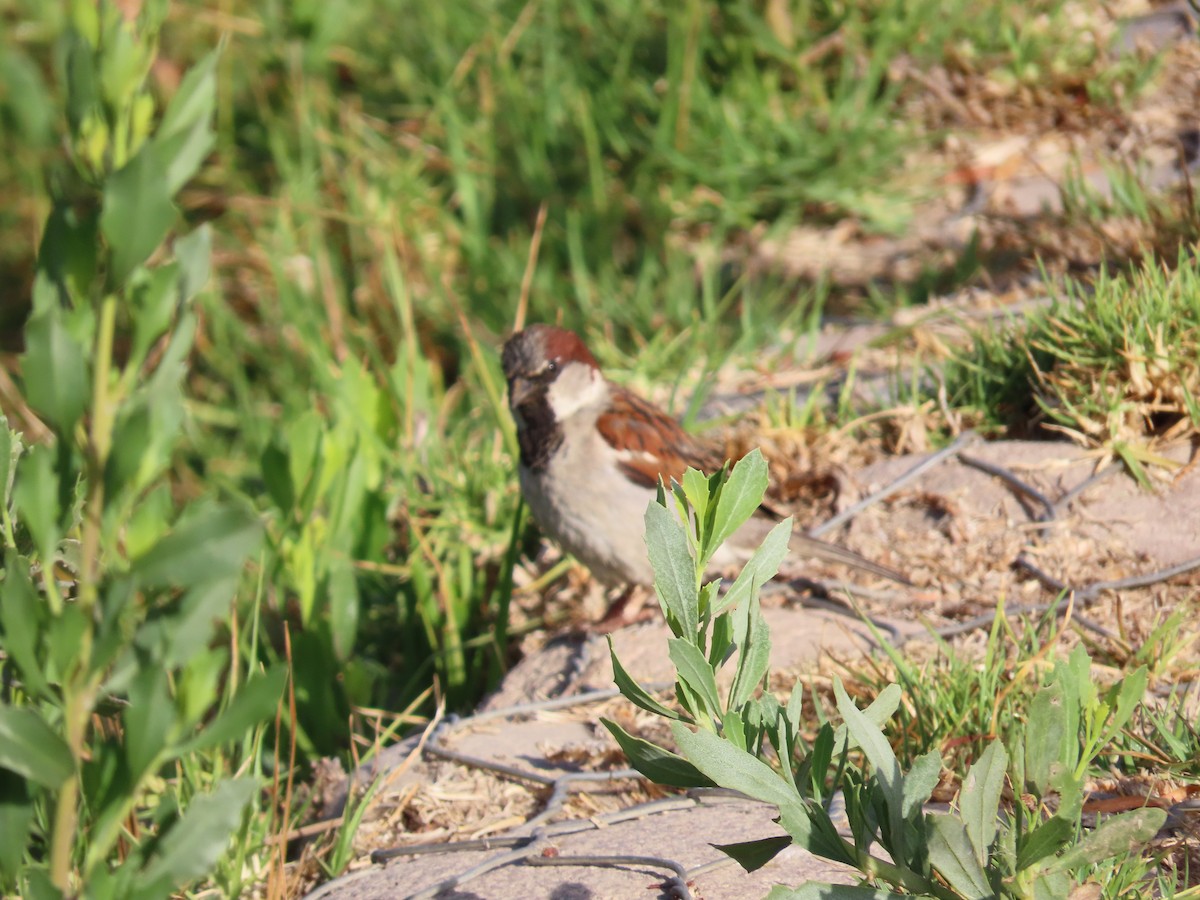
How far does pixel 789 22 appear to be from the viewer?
470 centimetres

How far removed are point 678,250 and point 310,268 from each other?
1.62 meters

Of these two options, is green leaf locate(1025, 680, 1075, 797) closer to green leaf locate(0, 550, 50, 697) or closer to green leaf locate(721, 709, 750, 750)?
green leaf locate(721, 709, 750, 750)

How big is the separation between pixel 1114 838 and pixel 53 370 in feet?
3.82

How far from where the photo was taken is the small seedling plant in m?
1.35

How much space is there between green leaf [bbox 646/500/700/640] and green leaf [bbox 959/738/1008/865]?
0.34 metres

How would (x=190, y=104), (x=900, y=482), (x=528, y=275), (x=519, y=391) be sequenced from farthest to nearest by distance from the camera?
(x=528, y=275) < (x=519, y=391) < (x=900, y=482) < (x=190, y=104)

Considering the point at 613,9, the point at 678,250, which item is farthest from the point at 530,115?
the point at 678,250

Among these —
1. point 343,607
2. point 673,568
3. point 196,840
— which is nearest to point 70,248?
point 196,840

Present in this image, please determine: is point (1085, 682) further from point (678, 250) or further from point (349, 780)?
Answer: point (678, 250)

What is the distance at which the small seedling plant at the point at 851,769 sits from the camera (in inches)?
53.0

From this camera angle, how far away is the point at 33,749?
3.85 ft

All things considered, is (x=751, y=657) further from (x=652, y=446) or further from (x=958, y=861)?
(x=652, y=446)

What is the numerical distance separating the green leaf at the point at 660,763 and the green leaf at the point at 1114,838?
1.30ft

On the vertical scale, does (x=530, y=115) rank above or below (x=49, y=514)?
below
